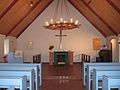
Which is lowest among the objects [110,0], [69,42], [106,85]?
[106,85]

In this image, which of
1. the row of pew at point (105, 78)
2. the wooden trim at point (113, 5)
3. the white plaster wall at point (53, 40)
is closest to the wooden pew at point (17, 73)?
the row of pew at point (105, 78)

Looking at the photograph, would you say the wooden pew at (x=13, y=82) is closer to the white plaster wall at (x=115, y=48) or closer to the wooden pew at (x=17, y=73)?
the wooden pew at (x=17, y=73)

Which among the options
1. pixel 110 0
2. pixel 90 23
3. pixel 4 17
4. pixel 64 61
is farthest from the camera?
pixel 90 23

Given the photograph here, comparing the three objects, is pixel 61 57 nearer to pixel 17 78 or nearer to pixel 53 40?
pixel 53 40

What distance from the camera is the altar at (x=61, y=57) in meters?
15.0

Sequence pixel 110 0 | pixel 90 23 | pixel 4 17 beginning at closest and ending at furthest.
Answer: pixel 110 0
pixel 4 17
pixel 90 23

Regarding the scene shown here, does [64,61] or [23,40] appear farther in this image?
[23,40]

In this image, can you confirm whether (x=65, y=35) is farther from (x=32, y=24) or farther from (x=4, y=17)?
(x=4, y=17)

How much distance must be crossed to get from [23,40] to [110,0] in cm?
858

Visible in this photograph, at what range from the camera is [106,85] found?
139 inches

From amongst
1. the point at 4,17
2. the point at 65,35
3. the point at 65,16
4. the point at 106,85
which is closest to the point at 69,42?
the point at 65,35

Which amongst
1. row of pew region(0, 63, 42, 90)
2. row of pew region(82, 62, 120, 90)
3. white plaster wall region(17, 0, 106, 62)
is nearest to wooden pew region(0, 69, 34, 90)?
row of pew region(0, 63, 42, 90)

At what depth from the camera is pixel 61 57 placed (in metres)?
15.2

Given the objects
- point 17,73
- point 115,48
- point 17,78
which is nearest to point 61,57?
point 115,48
